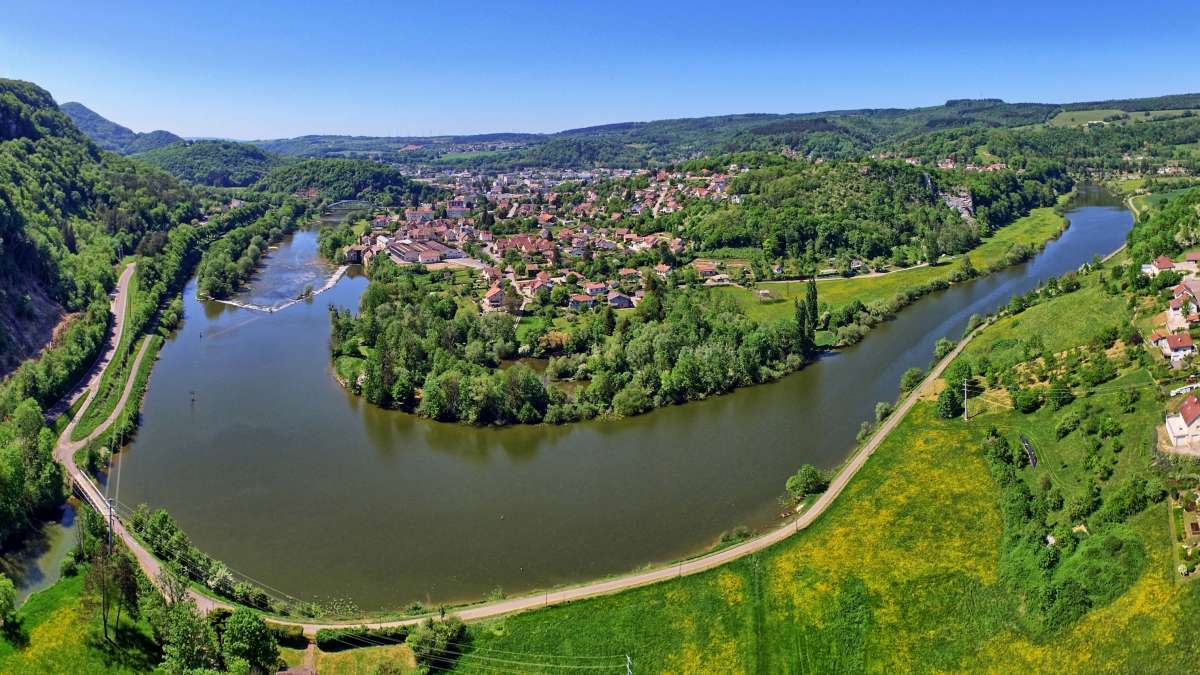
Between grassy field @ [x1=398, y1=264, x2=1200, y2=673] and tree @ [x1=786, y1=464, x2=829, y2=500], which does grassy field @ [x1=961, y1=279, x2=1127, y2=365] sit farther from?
tree @ [x1=786, y1=464, x2=829, y2=500]

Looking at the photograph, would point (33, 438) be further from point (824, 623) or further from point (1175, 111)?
point (1175, 111)

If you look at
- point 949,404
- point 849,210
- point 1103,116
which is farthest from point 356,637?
point 1103,116

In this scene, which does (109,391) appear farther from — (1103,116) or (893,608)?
(1103,116)

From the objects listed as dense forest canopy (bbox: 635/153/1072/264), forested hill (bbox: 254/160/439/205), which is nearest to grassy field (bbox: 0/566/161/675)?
dense forest canopy (bbox: 635/153/1072/264)

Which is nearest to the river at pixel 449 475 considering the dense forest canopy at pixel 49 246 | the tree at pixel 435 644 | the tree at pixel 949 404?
the tree at pixel 435 644

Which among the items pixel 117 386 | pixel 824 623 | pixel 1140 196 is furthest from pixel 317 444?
pixel 1140 196

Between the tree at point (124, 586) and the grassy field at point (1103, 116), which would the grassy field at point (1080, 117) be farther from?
the tree at point (124, 586)
